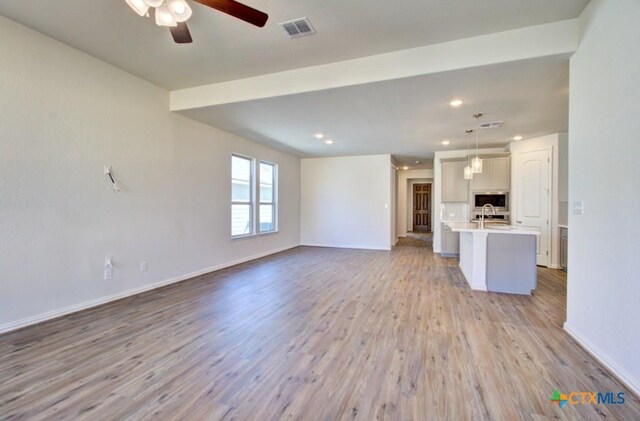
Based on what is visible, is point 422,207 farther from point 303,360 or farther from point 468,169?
point 303,360

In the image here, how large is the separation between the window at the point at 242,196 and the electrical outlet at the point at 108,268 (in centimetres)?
244

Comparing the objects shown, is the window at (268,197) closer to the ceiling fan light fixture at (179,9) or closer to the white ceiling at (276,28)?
the white ceiling at (276,28)

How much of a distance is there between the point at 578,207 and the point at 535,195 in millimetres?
3998

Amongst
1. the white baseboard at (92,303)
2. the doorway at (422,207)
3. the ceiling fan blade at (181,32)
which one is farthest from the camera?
the doorway at (422,207)

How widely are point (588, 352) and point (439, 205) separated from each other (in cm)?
542

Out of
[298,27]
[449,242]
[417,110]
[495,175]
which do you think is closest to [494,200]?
[495,175]

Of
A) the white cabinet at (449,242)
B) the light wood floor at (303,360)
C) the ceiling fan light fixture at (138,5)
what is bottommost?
the light wood floor at (303,360)

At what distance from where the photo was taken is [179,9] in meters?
1.94

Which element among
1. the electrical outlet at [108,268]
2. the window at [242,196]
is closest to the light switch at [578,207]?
the electrical outlet at [108,268]

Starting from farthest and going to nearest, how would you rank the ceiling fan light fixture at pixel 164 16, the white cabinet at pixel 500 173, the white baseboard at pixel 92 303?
the white cabinet at pixel 500 173, the white baseboard at pixel 92 303, the ceiling fan light fixture at pixel 164 16

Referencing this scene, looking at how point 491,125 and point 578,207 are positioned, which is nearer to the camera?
point 578,207

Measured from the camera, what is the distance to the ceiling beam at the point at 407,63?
8.72 feet

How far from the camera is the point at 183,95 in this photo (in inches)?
168

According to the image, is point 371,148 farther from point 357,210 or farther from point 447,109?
point 447,109
